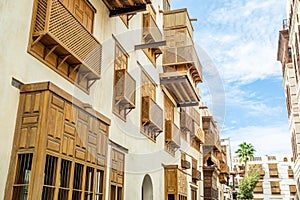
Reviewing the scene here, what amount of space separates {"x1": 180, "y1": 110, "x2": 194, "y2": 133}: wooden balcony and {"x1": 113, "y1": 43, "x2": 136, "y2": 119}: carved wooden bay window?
28.3 ft

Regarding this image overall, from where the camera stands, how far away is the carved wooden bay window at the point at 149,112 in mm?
12820

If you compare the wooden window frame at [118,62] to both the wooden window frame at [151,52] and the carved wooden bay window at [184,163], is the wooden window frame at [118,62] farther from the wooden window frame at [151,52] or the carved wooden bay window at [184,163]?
the carved wooden bay window at [184,163]

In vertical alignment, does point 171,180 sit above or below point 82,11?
below

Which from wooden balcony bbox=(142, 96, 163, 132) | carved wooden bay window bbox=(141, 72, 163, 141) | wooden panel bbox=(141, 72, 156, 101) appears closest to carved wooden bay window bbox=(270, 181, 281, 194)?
carved wooden bay window bbox=(141, 72, 163, 141)

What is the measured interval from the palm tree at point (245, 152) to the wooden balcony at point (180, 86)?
34.7m

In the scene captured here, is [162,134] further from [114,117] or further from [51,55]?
[51,55]

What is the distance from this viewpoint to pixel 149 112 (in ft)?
42.1

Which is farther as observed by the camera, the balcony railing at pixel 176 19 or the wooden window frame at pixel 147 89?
the balcony railing at pixel 176 19

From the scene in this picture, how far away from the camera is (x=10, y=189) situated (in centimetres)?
557

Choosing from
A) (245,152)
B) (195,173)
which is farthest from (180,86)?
(245,152)

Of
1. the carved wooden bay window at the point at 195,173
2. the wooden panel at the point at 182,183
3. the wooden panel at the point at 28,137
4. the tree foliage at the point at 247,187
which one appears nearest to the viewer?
the wooden panel at the point at 28,137

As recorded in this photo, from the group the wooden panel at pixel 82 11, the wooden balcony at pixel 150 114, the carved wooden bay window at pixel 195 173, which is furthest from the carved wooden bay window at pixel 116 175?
the carved wooden bay window at pixel 195 173

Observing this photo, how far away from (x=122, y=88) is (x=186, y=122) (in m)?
10.1

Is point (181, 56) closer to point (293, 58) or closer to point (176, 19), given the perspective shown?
point (176, 19)
